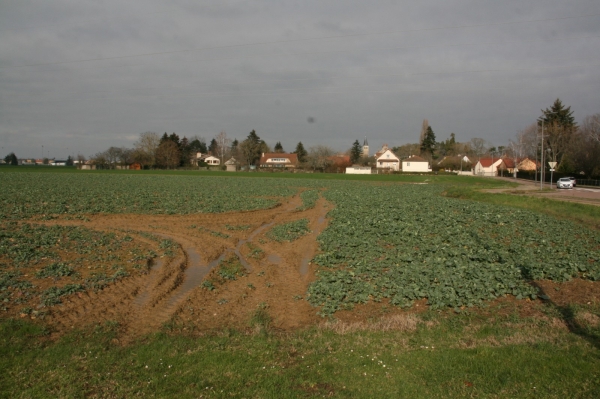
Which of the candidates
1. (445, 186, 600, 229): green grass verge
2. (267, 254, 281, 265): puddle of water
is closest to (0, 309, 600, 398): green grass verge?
(267, 254, 281, 265): puddle of water

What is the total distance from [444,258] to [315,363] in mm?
8052

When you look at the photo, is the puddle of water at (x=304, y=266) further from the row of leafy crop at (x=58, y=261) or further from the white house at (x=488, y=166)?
the white house at (x=488, y=166)

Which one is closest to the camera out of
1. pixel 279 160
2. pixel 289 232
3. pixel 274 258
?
pixel 274 258

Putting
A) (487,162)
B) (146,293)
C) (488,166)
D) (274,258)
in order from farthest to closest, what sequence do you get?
(487,162)
(488,166)
(274,258)
(146,293)

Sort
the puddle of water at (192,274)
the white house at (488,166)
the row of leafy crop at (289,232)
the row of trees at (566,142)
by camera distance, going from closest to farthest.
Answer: the puddle of water at (192,274) → the row of leafy crop at (289,232) → the row of trees at (566,142) → the white house at (488,166)

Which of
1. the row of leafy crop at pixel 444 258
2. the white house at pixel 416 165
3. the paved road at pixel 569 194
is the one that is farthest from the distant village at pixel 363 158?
the row of leafy crop at pixel 444 258

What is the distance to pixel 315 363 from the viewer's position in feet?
23.4

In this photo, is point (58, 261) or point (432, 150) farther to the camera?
point (432, 150)

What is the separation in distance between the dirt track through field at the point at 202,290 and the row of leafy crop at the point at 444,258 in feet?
3.08

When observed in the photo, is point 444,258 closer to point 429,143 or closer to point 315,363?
point 315,363

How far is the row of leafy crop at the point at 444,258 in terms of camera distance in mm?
10836

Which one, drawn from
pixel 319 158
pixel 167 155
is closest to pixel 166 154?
pixel 167 155

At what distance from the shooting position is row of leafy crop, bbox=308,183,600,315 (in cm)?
1084

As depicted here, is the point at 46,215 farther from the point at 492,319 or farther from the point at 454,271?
the point at 492,319
